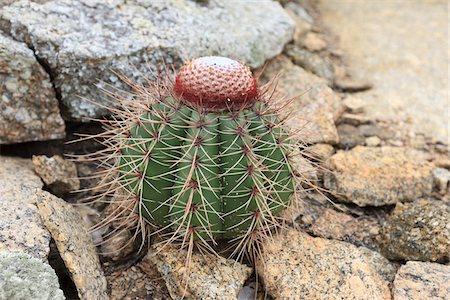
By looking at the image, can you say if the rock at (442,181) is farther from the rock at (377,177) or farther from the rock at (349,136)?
the rock at (349,136)

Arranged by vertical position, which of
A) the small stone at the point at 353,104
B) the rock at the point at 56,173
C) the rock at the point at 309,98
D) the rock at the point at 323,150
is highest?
the rock at the point at 309,98

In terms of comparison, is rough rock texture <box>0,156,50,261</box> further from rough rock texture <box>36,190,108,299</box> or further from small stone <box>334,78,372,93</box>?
small stone <box>334,78,372,93</box>

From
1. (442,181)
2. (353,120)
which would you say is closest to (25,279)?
(442,181)

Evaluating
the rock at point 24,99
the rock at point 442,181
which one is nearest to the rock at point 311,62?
the rock at point 442,181

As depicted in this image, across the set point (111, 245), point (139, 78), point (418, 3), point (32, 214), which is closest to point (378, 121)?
point (139, 78)

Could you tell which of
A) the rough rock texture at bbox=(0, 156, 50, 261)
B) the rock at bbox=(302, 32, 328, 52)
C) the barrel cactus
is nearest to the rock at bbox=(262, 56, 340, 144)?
the rock at bbox=(302, 32, 328, 52)

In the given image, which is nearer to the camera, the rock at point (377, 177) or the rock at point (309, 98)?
the rock at point (377, 177)
